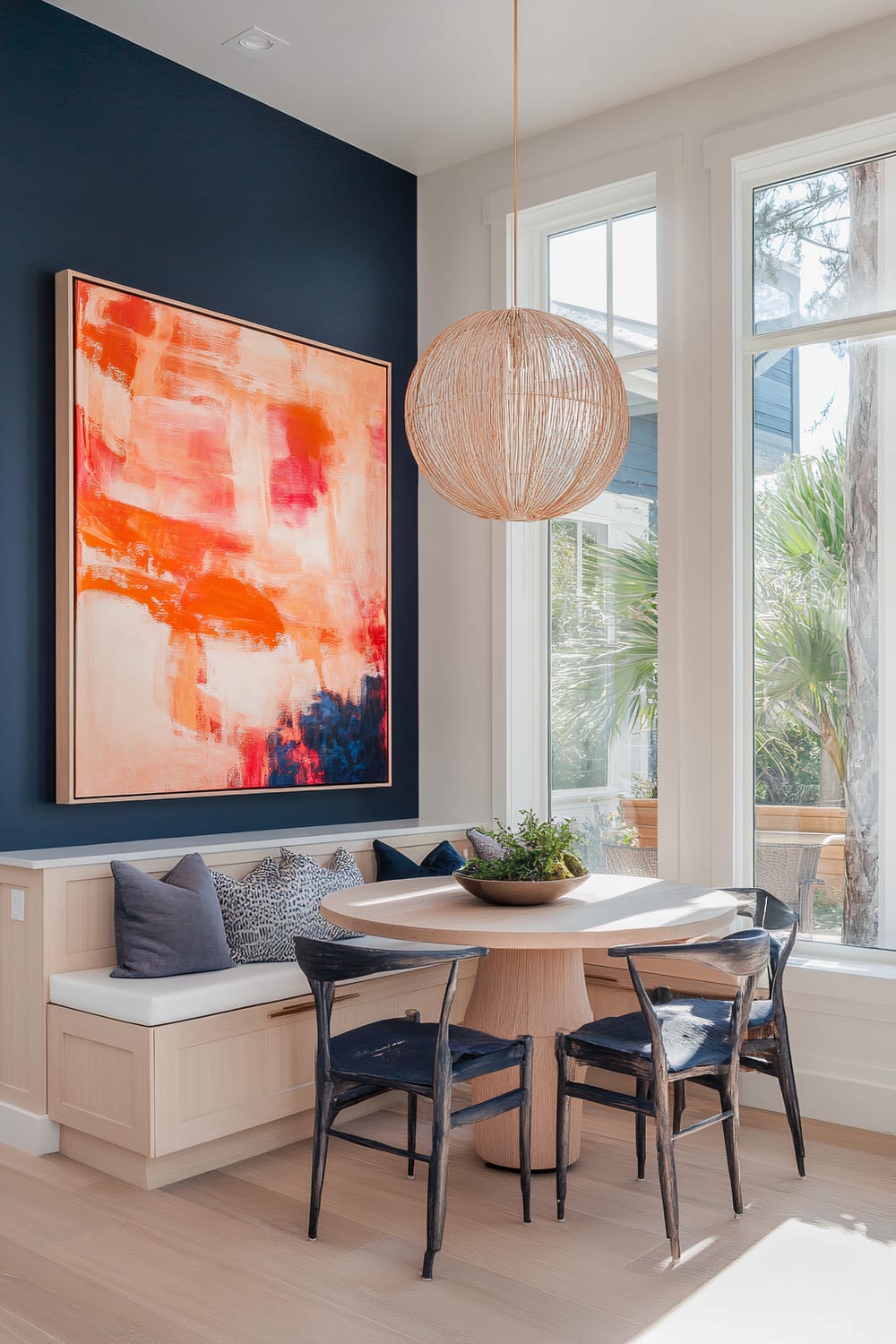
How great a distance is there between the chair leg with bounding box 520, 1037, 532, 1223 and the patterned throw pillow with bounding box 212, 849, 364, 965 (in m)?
0.90

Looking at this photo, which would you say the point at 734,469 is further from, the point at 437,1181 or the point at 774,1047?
the point at 437,1181

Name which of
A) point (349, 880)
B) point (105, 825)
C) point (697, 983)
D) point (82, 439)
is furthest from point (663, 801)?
point (82, 439)

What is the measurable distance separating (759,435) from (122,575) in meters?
2.33

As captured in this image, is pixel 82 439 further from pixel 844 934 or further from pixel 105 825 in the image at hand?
pixel 844 934

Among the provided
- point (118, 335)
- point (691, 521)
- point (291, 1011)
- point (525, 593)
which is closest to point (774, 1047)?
point (291, 1011)

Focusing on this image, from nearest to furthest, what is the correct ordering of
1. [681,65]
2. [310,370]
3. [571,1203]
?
[571,1203] < [681,65] < [310,370]

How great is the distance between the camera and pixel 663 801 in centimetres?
432

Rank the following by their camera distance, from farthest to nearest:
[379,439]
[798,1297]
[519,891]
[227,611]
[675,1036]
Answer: [379,439] < [227,611] < [519,891] < [675,1036] < [798,1297]

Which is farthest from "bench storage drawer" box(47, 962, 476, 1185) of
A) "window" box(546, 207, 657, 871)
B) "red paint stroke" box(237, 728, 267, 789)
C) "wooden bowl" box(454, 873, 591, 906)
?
"window" box(546, 207, 657, 871)

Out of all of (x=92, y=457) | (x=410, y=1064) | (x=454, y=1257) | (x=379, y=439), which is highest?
(x=379, y=439)

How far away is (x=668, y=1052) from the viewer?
9.36ft

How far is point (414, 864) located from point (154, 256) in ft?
7.85

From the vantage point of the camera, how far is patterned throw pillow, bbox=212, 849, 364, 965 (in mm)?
3617

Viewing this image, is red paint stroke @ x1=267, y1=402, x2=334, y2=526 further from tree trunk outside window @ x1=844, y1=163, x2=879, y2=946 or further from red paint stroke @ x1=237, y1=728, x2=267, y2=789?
tree trunk outside window @ x1=844, y1=163, x2=879, y2=946
